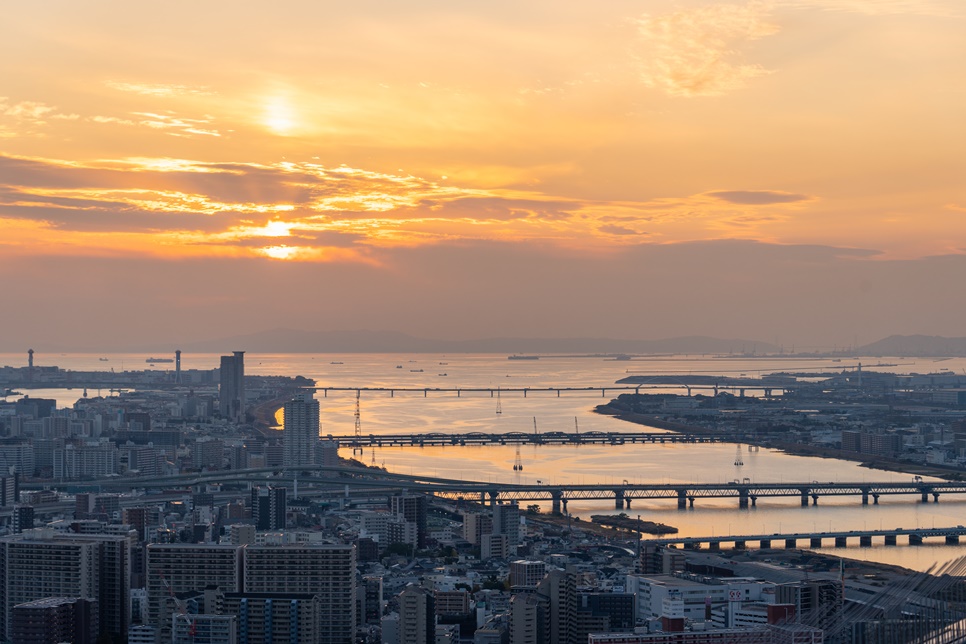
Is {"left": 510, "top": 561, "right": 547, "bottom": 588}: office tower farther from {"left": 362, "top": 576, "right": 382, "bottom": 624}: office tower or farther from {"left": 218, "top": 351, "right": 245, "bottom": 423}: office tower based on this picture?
{"left": 218, "top": 351, "right": 245, "bottom": 423}: office tower

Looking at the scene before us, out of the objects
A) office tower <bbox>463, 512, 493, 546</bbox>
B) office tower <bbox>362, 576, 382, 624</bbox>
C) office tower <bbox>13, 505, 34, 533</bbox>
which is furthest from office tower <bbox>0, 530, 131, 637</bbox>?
office tower <bbox>463, 512, 493, 546</bbox>

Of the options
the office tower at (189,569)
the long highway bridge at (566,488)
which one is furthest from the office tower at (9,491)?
the office tower at (189,569)

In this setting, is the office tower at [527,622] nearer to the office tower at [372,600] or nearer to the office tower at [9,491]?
the office tower at [372,600]

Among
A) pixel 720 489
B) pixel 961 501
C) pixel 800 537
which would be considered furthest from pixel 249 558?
pixel 961 501

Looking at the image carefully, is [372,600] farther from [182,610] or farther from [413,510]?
[413,510]

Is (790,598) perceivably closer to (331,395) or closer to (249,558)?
(249,558)
